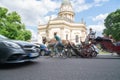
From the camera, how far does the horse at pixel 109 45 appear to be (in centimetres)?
1038

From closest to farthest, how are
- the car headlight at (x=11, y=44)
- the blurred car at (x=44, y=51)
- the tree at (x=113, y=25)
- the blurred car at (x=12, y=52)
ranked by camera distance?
the blurred car at (x=12, y=52) < the car headlight at (x=11, y=44) < the blurred car at (x=44, y=51) < the tree at (x=113, y=25)

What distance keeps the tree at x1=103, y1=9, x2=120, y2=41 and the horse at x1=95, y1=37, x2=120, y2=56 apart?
2852cm

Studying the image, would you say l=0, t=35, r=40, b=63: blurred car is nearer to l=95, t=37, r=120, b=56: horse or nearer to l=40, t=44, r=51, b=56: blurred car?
A: l=95, t=37, r=120, b=56: horse

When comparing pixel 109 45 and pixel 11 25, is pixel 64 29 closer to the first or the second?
pixel 11 25

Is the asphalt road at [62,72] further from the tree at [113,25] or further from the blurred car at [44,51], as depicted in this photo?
the tree at [113,25]

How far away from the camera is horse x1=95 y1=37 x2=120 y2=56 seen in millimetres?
10375

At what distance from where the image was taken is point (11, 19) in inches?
1416

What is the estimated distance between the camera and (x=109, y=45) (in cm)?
1041

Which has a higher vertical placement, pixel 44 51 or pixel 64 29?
pixel 64 29

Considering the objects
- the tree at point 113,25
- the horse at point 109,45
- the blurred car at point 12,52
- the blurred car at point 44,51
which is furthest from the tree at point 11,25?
the blurred car at point 12,52

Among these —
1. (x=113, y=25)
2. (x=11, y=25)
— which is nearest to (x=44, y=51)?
(x=11, y=25)

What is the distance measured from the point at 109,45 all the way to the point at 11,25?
26812 millimetres

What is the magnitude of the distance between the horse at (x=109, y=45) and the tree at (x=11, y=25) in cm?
2468

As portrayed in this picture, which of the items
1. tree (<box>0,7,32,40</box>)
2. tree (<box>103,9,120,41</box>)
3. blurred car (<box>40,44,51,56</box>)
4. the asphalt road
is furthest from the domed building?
the asphalt road
